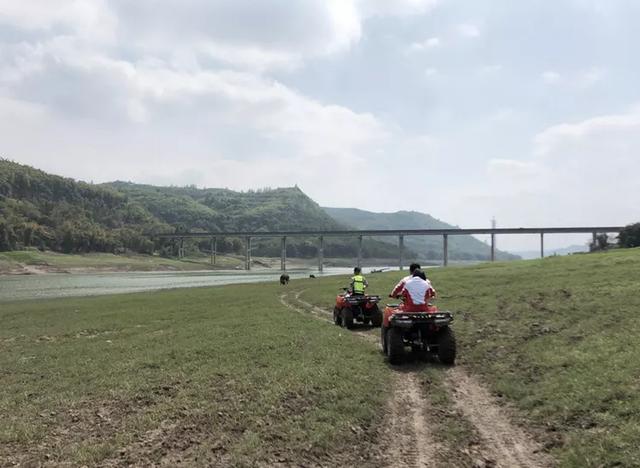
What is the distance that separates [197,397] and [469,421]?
543 centimetres

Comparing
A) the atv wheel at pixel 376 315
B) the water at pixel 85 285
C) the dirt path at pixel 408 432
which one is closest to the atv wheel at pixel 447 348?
the dirt path at pixel 408 432

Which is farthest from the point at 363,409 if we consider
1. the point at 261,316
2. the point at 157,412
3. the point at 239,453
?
the point at 261,316

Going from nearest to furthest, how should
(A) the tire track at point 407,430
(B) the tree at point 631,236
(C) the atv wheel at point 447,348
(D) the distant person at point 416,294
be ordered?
(A) the tire track at point 407,430
(C) the atv wheel at point 447,348
(D) the distant person at point 416,294
(B) the tree at point 631,236

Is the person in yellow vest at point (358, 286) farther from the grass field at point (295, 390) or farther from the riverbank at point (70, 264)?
the riverbank at point (70, 264)

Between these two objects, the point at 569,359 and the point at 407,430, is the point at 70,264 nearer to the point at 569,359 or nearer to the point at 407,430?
the point at 569,359

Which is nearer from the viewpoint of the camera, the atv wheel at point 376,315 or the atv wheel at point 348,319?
the atv wheel at point 348,319

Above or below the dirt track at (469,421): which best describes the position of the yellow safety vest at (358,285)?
above

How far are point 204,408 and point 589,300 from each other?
16.2 meters

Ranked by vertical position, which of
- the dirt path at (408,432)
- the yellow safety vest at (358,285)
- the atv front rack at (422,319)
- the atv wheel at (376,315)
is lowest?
the dirt path at (408,432)

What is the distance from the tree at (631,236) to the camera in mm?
80000

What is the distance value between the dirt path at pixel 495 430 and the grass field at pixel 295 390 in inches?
8.6

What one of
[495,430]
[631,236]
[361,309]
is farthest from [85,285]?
[631,236]

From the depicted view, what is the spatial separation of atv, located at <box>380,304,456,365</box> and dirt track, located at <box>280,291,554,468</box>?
1446mm

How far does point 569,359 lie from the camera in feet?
38.8
